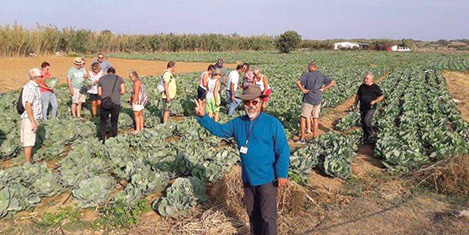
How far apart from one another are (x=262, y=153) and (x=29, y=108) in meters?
4.66

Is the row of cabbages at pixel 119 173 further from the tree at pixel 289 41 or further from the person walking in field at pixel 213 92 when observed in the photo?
the tree at pixel 289 41

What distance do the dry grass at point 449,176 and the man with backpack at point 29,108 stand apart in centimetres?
712

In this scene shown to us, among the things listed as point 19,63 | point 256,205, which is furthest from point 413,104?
point 19,63

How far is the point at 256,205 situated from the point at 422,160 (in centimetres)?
474

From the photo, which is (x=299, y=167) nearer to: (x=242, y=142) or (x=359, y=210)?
(x=359, y=210)

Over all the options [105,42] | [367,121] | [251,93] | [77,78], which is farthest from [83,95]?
[105,42]

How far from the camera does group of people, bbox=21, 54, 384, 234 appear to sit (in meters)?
4.21

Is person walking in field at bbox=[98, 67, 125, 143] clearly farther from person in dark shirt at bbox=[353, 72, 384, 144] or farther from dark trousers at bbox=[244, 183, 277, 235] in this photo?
person in dark shirt at bbox=[353, 72, 384, 144]

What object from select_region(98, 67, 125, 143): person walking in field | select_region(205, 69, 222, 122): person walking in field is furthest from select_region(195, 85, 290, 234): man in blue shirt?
select_region(205, 69, 222, 122): person walking in field

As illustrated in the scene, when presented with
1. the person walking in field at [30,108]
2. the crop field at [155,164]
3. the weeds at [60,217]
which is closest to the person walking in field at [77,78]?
the crop field at [155,164]

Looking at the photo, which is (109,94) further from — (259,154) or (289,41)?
(289,41)

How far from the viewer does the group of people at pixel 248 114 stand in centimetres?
421

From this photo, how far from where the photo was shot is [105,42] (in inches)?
1954

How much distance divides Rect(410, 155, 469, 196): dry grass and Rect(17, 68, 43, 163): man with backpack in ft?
23.4
